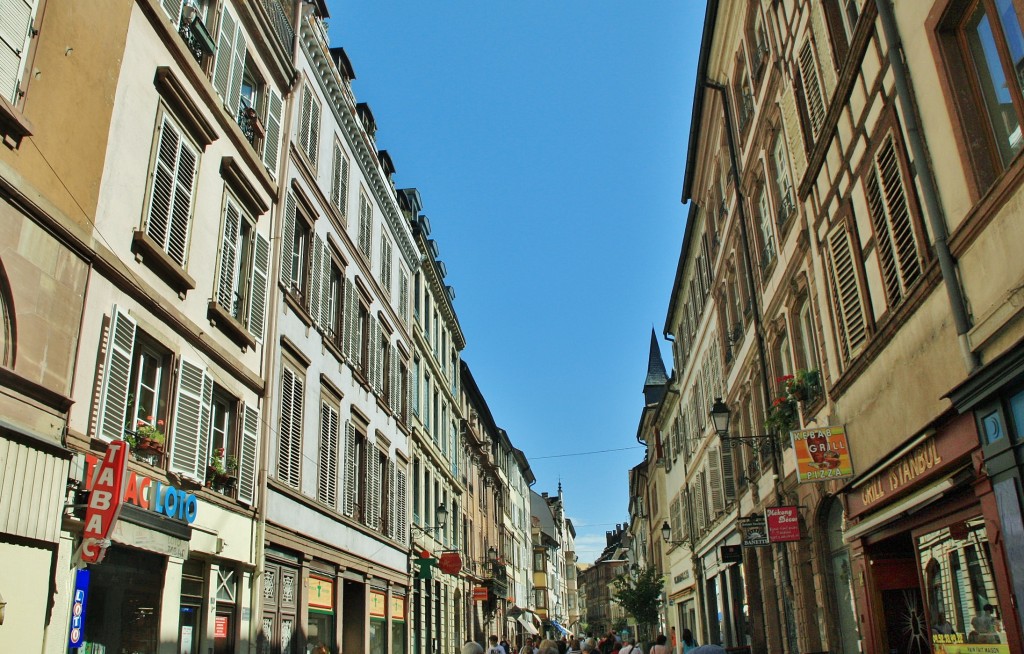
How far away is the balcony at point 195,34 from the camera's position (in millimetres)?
12984

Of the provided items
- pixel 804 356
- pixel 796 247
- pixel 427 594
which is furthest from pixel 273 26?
pixel 427 594

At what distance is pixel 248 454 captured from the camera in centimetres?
1395

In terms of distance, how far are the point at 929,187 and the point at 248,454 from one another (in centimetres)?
1079

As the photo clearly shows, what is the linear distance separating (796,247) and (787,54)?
3327 millimetres

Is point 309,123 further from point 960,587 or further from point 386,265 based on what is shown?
point 960,587

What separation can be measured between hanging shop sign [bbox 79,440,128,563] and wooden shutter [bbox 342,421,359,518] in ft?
35.0

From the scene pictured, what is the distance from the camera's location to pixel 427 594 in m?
28.2

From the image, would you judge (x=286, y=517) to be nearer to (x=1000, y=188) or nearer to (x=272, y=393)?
(x=272, y=393)

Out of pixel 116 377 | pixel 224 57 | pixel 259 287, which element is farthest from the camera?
pixel 259 287

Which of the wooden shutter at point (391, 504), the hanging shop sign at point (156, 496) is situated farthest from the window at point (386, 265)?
the hanging shop sign at point (156, 496)

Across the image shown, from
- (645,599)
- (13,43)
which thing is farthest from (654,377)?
(13,43)

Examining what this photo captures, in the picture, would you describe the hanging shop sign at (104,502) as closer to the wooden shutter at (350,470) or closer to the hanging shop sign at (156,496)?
the hanging shop sign at (156,496)

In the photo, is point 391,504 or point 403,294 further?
point 403,294

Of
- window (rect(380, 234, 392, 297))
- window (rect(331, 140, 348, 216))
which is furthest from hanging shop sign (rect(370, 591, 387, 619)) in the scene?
window (rect(331, 140, 348, 216))
